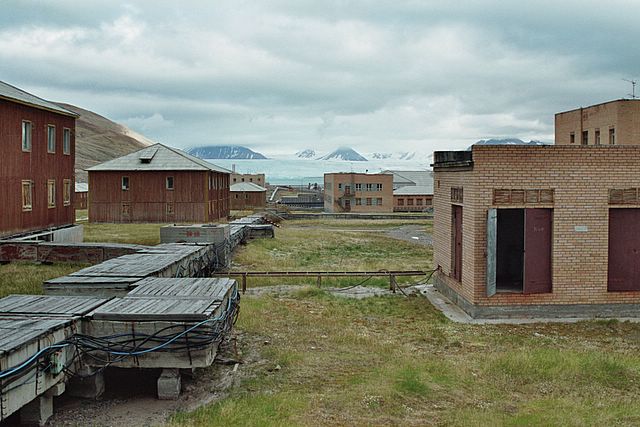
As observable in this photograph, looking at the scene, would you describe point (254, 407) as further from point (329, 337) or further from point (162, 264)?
point (162, 264)

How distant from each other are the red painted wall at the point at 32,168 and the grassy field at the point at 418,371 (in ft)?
52.4

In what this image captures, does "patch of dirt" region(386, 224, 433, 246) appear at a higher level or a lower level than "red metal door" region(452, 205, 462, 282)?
lower

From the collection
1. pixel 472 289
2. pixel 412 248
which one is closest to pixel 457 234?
pixel 472 289

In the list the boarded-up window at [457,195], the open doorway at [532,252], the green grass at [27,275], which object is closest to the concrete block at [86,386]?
the green grass at [27,275]

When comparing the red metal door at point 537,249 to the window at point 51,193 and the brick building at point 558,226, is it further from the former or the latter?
the window at point 51,193

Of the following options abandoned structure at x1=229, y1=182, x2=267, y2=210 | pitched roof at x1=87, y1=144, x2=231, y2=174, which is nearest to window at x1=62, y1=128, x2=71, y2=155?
pitched roof at x1=87, y1=144, x2=231, y2=174

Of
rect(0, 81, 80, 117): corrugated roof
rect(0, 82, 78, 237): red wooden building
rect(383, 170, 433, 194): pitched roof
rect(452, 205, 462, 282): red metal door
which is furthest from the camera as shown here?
rect(383, 170, 433, 194): pitched roof

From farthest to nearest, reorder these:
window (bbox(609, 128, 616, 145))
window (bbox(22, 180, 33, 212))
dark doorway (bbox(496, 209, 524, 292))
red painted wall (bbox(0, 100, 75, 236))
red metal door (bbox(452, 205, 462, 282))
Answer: window (bbox(609, 128, 616, 145)) < window (bbox(22, 180, 33, 212)) < red painted wall (bbox(0, 100, 75, 236)) < dark doorway (bbox(496, 209, 524, 292)) < red metal door (bbox(452, 205, 462, 282))

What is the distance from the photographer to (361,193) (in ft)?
298

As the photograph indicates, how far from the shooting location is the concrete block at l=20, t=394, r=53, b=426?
26.0 feet

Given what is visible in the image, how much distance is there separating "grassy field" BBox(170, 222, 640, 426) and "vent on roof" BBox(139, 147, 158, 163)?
33711mm

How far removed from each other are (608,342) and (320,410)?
305 inches

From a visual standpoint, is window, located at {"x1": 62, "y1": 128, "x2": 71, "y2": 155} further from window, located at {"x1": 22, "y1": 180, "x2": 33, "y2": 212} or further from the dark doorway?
the dark doorway

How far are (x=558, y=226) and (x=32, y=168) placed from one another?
24.2 m
